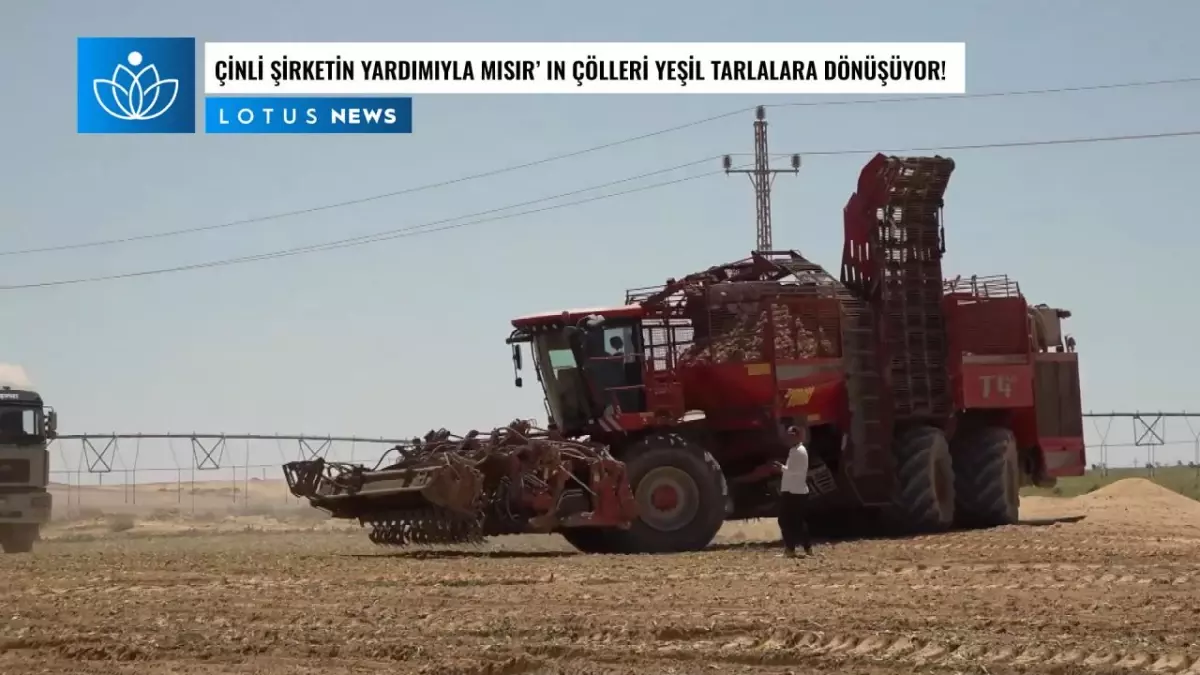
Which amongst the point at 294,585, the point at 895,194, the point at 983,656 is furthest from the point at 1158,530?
the point at 983,656

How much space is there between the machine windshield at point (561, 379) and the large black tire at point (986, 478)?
22.3ft

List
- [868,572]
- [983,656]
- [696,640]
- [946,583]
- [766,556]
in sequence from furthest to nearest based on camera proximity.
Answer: [766,556] < [868,572] < [946,583] < [696,640] < [983,656]

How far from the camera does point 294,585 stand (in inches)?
651

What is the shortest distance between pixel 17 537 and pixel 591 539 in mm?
11357

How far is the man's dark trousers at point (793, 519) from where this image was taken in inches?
792

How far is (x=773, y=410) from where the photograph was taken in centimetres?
2392

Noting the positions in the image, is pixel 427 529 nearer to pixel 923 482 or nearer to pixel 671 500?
pixel 671 500

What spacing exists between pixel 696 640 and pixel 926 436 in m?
14.5

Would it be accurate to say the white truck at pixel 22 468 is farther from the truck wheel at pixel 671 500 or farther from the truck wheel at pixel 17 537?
the truck wheel at pixel 671 500

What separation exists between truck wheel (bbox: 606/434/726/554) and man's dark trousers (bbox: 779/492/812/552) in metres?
2.33

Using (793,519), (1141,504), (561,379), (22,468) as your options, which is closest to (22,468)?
(22,468)

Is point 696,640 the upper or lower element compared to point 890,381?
lower

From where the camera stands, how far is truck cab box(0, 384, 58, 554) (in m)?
28.8

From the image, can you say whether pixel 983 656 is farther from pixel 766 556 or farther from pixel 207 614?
pixel 766 556
